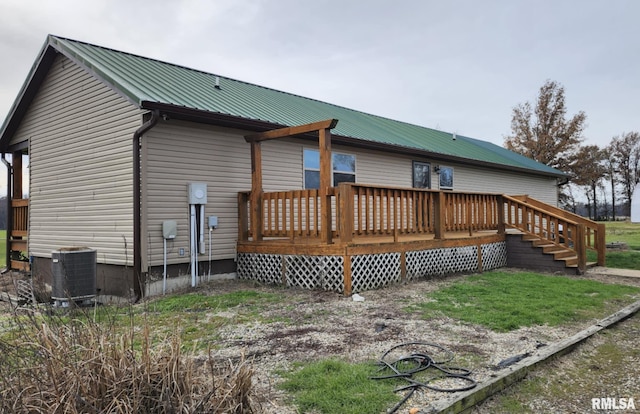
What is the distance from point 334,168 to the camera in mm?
10055

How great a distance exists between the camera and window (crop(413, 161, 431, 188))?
12.5 m

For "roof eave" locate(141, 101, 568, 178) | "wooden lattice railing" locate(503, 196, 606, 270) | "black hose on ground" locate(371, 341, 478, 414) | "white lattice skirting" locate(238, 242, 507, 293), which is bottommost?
"black hose on ground" locate(371, 341, 478, 414)

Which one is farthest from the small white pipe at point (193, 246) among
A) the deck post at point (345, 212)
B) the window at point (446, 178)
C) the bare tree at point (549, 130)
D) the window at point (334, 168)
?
the bare tree at point (549, 130)

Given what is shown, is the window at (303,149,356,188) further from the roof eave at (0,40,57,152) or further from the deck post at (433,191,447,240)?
the roof eave at (0,40,57,152)

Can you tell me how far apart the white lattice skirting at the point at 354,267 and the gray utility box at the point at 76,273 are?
8.38ft

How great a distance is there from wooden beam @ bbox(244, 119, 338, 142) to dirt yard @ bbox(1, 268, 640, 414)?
270 centimetres

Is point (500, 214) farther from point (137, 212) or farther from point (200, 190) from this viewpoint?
point (137, 212)

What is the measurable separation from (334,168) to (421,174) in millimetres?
3771

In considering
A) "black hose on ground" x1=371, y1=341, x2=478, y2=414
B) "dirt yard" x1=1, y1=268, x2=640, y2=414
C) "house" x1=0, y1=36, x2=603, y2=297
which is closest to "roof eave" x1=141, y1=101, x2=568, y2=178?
"house" x1=0, y1=36, x2=603, y2=297

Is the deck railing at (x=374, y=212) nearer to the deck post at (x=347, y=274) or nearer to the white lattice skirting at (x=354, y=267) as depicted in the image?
the deck post at (x=347, y=274)

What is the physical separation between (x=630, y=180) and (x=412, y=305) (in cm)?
4808

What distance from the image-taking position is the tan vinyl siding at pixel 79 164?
7.55 meters

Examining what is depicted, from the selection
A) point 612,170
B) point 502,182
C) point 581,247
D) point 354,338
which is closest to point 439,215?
point 581,247

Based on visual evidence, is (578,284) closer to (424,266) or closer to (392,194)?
(424,266)
